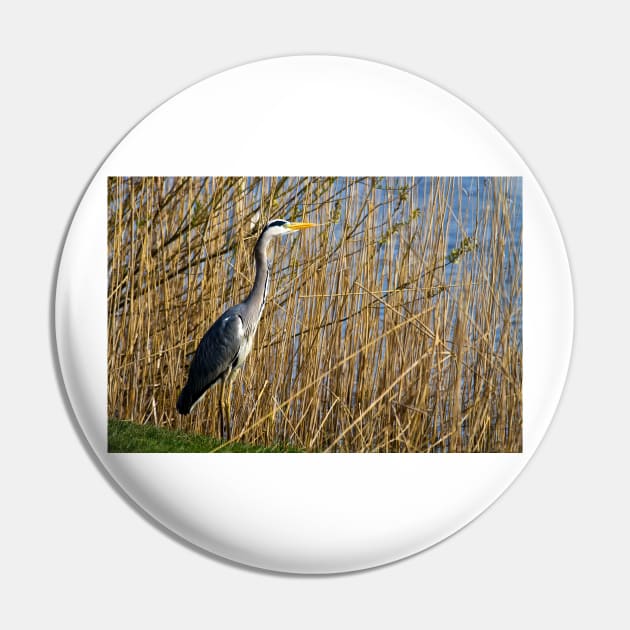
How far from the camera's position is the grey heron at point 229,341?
8.16 ft

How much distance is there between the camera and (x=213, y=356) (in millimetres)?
2477

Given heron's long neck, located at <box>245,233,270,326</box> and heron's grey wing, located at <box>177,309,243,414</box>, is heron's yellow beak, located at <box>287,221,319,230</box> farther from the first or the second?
heron's grey wing, located at <box>177,309,243,414</box>

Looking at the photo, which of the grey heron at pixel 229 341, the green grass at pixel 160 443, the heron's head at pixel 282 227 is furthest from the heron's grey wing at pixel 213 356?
the heron's head at pixel 282 227

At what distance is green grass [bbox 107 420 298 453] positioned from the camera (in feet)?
8.06

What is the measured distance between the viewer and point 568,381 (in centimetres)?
255

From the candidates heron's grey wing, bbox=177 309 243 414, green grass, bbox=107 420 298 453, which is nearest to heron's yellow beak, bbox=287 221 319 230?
heron's grey wing, bbox=177 309 243 414

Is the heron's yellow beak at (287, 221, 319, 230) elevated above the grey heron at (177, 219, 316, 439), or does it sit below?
above

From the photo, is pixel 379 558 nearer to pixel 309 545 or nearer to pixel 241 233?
pixel 309 545

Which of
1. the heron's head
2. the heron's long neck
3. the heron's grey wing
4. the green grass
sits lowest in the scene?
the green grass

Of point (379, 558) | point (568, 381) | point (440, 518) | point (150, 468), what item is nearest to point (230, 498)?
point (150, 468)

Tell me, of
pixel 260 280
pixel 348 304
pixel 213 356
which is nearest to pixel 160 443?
pixel 213 356

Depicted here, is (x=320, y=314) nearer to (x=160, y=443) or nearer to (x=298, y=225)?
(x=298, y=225)

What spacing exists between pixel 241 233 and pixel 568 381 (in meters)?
1.21

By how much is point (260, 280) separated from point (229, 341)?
231 millimetres
